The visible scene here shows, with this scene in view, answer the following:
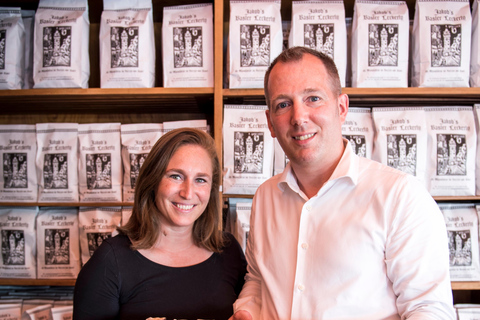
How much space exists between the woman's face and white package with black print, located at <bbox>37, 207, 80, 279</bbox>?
82 cm

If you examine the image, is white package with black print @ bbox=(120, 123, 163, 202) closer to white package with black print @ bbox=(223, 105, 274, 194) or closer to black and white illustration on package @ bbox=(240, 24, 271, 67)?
white package with black print @ bbox=(223, 105, 274, 194)

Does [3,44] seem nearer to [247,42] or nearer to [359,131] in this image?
[247,42]

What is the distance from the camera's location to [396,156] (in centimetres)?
159

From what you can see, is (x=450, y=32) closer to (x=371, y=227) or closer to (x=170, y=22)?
(x=371, y=227)

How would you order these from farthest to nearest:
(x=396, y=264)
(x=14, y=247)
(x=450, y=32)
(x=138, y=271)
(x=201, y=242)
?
(x=14, y=247) → (x=450, y=32) → (x=201, y=242) → (x=138, y=271) → (x=396, y=264)

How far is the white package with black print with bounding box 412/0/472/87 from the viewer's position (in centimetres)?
157

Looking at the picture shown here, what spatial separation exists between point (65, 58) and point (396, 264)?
1650 millimetres

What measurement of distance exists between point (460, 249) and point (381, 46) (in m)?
1.03

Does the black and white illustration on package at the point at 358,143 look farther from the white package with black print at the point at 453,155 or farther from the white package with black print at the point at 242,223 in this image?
the white package with black print at the point at 242,223

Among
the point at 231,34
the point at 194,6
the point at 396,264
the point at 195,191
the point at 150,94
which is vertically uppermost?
the point at 194,6

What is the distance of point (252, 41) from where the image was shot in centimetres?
160

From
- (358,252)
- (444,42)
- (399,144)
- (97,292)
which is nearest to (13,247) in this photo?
(97,292)

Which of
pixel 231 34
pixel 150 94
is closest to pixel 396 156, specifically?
pixel 231 34

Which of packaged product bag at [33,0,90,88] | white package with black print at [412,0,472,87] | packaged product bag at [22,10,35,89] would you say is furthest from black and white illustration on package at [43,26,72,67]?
white package with black print at [412,0,472,87]
